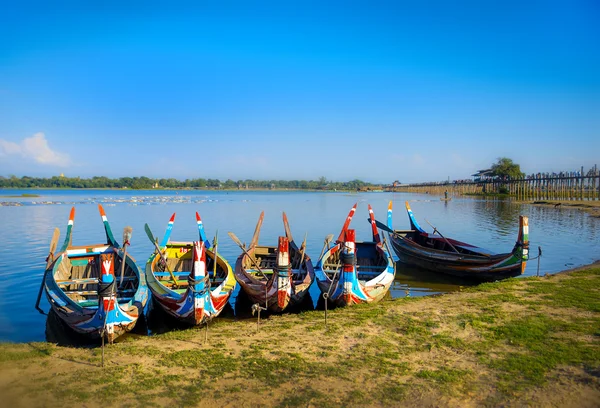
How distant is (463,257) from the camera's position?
1509 centimetres

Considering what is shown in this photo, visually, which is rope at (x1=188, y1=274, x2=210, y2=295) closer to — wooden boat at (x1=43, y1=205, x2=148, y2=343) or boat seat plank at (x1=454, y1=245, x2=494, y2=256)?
wooden boat at (x1=43, y1=205, x2=148, y2=343)

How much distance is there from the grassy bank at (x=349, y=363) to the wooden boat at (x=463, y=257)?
3.97m

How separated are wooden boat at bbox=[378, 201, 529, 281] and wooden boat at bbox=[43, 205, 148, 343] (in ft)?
36.8

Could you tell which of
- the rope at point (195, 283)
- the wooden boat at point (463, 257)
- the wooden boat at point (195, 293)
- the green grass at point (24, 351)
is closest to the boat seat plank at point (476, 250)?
the wooden boat at point (463, 257)

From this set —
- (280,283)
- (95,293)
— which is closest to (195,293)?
(280,283)

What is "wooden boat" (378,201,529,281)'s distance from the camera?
43.8 ft

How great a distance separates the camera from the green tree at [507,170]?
79.9 m

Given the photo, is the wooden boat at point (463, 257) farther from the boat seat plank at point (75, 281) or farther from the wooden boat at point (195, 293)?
the boat seat plank at point (75, 281)

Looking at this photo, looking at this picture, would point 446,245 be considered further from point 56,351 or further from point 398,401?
point 56,351

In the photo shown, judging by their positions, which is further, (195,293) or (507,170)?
(507,170)

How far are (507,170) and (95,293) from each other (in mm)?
86435

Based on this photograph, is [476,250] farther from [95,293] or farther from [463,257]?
[95,293]

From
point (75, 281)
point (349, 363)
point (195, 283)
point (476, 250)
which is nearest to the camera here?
point (349, 363)

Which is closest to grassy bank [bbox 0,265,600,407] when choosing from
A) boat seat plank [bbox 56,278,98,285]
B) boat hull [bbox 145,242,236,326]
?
boat hull [bbox 145,242,236,326]
